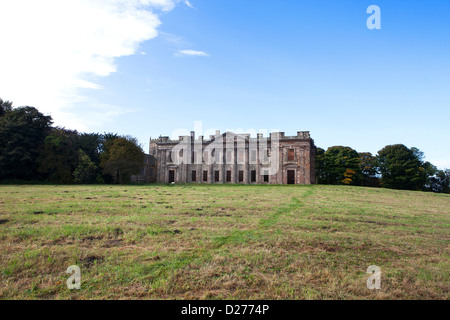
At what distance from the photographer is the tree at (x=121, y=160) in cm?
3597

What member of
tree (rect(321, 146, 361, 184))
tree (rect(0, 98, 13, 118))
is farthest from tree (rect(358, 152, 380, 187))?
tree (rect(0, 98, 13, 118))

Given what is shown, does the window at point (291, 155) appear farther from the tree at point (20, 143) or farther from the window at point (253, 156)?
the tree at point (20, 143)

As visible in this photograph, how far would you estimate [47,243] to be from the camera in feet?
18.2

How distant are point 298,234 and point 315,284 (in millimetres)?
2879

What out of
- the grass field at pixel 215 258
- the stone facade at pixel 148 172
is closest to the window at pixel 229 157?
the stone facade at pixel 148 172

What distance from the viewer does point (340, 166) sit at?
53.2 metres

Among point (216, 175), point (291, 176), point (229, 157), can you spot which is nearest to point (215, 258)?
point (291, 176)

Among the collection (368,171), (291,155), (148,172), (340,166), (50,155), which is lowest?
(148,172)

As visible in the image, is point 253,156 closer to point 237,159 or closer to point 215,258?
point 237,159

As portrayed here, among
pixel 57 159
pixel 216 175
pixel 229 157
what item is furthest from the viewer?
pixel 216 175

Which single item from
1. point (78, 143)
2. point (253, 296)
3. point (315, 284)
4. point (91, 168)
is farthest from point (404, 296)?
point (78, 143)

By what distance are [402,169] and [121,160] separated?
168 feet

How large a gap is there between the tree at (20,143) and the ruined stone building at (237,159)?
20.9 m
